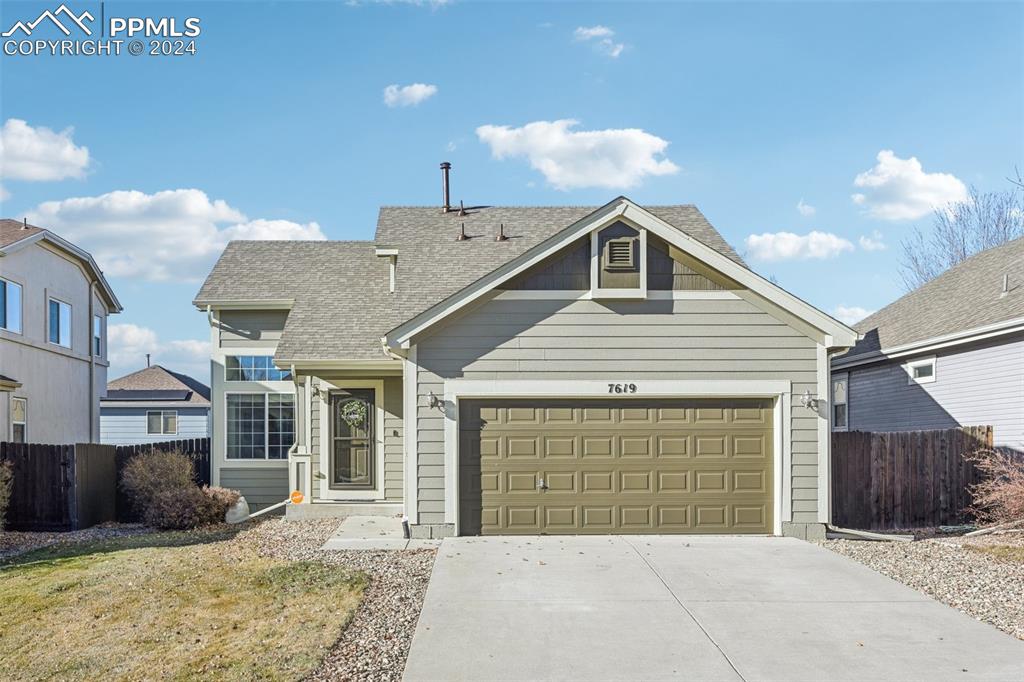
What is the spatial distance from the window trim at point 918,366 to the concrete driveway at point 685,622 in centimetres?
797

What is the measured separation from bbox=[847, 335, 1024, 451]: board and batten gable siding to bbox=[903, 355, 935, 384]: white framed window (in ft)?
0.29

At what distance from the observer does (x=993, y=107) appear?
19.6 m

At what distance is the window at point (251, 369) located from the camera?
55.4 feet

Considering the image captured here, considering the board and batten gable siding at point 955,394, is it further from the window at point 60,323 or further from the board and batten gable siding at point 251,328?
the window at point 60,323

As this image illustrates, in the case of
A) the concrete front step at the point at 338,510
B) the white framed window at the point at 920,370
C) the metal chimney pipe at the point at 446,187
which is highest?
the metal chimney pipe at the point at 446,187

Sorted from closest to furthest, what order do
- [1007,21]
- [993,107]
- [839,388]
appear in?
1. [1007,21]
2. [993,107]
3. [839,388]

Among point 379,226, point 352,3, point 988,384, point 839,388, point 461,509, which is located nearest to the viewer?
point 461,509

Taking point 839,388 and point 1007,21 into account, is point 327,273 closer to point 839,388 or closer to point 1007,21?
point 839,388

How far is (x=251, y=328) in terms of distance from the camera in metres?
17.0

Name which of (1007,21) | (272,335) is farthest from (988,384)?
(272,335)

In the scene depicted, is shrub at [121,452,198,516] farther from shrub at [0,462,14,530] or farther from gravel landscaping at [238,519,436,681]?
gravel landscaping at [238,519,436,681]

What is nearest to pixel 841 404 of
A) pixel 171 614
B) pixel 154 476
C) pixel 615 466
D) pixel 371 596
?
pixel 615 466

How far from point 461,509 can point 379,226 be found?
8287mm

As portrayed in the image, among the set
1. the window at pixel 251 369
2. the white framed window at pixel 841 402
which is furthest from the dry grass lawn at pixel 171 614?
the white framed window at pixel 841 402
